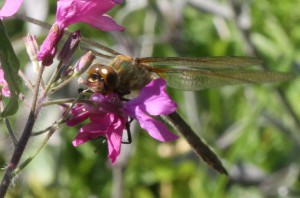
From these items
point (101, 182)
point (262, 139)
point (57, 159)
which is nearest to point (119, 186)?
point (57, 159)

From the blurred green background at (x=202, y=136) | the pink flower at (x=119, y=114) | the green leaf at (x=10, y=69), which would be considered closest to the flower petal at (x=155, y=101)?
the pink flower at (x=119, y=114)

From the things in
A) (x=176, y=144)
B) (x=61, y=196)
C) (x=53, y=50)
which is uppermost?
(x=53, y=50)

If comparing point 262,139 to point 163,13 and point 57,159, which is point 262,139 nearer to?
point 163,13

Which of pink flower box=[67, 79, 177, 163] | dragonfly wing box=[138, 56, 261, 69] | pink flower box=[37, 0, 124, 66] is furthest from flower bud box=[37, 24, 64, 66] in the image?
dragonfly wing box=[138, 56, 261, 69]

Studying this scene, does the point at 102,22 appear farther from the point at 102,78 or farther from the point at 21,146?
the point at 21,146

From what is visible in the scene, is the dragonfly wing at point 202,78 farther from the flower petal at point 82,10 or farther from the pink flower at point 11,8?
the pink flower at point 11,8

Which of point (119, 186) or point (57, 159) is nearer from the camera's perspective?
point (119, 186)
